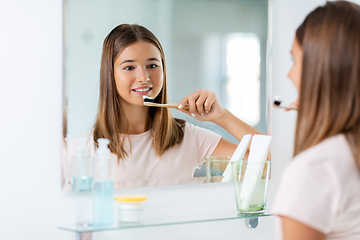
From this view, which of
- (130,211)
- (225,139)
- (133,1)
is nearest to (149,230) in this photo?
(130,211)

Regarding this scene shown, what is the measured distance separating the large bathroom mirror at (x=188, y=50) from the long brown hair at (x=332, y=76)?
44cm

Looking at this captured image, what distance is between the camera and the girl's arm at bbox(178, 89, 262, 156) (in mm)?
1022

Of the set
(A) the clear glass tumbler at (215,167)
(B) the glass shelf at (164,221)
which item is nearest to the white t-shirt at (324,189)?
(B) the glass shelf at (164,221)

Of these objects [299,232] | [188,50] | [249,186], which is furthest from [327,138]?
[188,50]

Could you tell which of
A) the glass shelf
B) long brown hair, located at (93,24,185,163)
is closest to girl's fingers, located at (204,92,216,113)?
long brown hair, located at (93,24,185,163)

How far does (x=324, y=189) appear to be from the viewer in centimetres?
54

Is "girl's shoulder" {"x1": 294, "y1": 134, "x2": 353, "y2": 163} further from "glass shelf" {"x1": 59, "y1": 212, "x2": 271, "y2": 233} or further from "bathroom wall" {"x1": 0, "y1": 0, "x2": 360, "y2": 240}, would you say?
"bathroom wall" {"x1": 0, "y1": 0, "x2": 360, "y2": 240}

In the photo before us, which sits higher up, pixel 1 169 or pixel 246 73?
pixel 246 73

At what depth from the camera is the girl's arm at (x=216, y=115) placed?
102 cm

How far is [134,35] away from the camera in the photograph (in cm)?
95

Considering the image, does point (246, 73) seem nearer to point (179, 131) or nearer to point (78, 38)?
point (179, 131)

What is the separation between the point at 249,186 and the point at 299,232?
0.42 meters

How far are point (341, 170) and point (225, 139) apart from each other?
0.53 meters

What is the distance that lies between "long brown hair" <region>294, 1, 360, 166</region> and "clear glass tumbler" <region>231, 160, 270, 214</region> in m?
0.38
